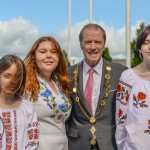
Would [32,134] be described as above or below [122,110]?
below

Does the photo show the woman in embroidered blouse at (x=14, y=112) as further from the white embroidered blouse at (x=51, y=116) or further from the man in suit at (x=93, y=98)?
the man in suit at (x=93, y=98)

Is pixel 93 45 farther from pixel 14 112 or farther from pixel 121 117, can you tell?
pixel 14 112

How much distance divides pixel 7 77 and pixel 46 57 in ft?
2.19

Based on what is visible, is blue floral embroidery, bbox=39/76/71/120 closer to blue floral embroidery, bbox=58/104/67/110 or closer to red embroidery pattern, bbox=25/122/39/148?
blue floral embroidery, bbox=58/104/67/110

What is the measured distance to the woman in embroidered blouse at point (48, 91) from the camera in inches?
145

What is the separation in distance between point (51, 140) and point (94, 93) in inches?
28.1

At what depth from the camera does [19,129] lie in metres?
3.19

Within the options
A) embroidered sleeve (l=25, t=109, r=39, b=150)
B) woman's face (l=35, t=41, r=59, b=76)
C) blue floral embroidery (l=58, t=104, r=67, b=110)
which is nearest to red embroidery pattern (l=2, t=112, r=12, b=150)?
embroidered sleeve (l=25, t=109, r=39, b=150)

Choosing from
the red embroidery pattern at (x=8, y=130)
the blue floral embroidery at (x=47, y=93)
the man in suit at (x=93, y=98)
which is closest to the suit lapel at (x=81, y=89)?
the man in suit at (x=93, y=98)

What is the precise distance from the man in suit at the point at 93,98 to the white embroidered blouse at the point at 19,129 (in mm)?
864

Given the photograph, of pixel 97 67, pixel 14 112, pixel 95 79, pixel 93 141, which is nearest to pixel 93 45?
pixel 97 67

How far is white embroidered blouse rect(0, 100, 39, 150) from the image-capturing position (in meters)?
3.14

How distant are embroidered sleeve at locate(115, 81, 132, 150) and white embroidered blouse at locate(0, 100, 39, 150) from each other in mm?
762

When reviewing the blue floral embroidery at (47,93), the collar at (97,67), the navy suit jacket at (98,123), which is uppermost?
the collar at (97,67)
